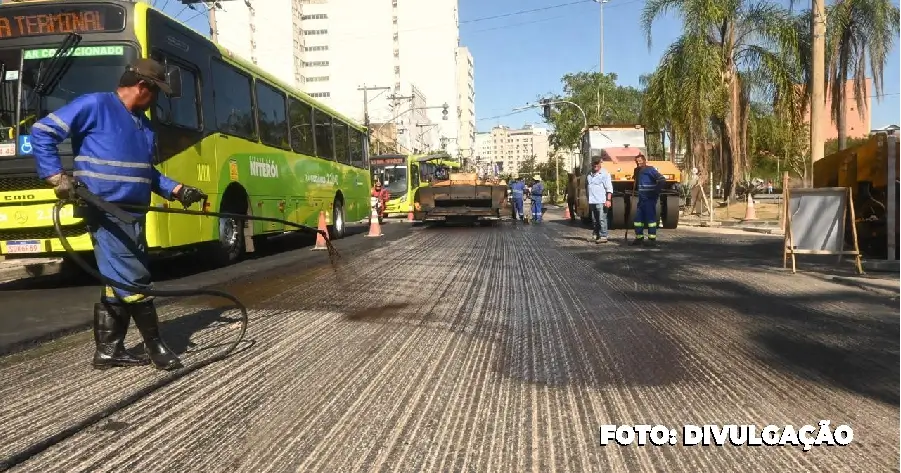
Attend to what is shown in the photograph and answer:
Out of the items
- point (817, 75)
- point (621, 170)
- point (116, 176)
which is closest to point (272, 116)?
point (116, 176)

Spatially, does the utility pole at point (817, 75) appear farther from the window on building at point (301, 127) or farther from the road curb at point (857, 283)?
the window on building at point (301, 127)

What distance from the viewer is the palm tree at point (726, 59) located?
72.8 feet

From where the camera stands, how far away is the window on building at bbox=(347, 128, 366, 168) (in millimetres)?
18359

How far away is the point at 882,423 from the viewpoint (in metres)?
3.09

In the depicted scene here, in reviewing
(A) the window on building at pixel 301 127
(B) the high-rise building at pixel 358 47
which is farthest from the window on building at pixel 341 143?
(B) the high-rise building at pixel 358 47

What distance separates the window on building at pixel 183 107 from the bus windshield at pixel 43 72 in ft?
1.99

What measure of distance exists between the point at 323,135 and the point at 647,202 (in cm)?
754

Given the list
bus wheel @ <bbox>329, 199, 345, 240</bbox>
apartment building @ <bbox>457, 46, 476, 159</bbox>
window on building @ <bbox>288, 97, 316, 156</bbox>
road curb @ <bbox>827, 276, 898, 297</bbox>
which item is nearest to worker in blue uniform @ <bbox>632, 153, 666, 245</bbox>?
road curb @ <bbox>827, 276, 898, 297</bbox>

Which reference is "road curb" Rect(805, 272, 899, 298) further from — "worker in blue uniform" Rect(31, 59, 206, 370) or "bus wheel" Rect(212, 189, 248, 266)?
"bus wheel" Rect(212, 189, 248, 266)

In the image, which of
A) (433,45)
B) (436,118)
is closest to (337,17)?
(433,45)

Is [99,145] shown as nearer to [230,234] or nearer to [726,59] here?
[230,234]

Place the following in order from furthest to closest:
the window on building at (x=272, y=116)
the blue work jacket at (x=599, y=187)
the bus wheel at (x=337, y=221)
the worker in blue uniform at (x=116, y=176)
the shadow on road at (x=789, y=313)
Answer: the bus wheel at (x=337, y=221) < the blue work jacket at (x=599, y=187) < the window on building at (x=272, y=116) < the shadow on road at (x=789, y=313) < the worker in blue uniform at (x=116, y=176)

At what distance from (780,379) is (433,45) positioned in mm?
128986

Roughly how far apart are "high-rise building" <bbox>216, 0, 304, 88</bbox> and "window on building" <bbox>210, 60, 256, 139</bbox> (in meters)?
109
